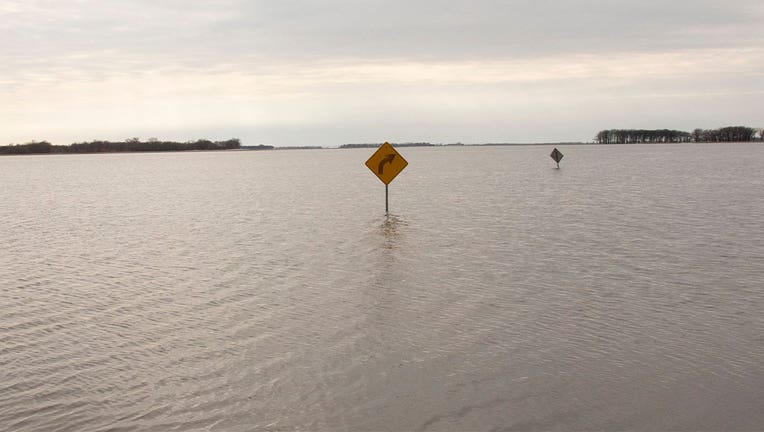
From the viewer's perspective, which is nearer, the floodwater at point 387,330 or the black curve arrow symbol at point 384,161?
the floodwater at point 387,330

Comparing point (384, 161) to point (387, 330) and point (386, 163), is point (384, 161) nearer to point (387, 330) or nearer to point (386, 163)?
point (386, 163)

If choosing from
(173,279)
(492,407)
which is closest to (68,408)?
(492,407)

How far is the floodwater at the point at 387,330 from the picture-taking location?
652 cm

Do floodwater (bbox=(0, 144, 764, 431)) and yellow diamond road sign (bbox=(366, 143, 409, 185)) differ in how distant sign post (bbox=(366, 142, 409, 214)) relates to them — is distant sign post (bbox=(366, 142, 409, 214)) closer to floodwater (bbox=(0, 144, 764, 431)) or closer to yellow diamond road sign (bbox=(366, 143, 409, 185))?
yellow diamond road sign (bbox=(366, 143, 409, 185))

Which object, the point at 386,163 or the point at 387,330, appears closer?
the point at 387,330

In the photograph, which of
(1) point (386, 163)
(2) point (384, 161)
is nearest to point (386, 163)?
(1) point (386, 163)

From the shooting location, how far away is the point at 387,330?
949 centimetres

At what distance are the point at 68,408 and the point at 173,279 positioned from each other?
276 inches

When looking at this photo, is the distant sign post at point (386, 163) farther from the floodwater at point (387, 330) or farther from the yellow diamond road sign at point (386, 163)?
the floodwater at point (387, 330)

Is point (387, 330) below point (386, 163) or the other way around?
below

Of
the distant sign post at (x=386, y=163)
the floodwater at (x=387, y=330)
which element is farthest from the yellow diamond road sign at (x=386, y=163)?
the floodwater at (x=387, y=330)

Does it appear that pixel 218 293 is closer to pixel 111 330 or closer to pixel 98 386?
pixel 111 330

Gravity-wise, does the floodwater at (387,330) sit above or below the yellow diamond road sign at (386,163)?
below

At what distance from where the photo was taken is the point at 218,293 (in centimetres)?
1216
